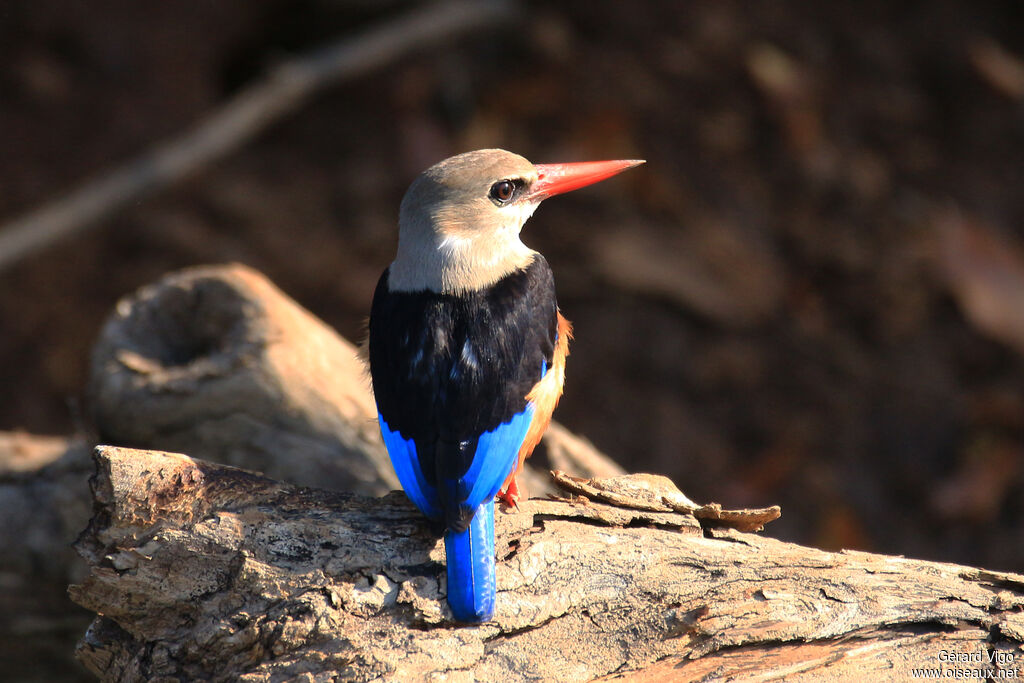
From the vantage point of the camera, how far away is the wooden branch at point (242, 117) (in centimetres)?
504

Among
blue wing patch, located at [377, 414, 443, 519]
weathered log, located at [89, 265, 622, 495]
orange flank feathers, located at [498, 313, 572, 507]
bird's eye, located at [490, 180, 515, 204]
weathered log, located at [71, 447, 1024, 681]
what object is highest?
bird's eye, located at [490, 180, 515, 204]

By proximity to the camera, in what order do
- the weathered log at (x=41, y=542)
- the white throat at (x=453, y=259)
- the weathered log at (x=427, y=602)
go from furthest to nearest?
the weathered log at (x=41, y=542), the white throat at (x=453, y=259), the weathered log at (x=427, y=602)

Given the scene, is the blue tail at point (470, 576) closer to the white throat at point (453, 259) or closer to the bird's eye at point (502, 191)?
the white throat at point (453, 259)

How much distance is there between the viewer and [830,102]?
5.63 m

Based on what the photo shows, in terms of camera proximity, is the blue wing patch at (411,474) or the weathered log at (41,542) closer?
the blue wing patch at (411,474)

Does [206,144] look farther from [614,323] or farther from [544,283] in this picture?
[544,283]

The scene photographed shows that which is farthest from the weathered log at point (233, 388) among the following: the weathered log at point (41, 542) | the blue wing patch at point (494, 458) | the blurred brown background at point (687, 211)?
the blurred brown background at point (687, 211)

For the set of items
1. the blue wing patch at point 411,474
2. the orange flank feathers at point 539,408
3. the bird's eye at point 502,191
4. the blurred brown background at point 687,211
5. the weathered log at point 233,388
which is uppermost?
the blurred brown background at point 687,211

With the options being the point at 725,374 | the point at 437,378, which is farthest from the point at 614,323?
the point at 437,378

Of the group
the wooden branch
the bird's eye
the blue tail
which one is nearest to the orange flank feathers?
the blue tail

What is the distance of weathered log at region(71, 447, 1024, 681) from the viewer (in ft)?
7.52

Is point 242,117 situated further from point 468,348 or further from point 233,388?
point 468,348

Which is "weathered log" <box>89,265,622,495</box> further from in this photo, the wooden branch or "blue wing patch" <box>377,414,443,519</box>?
the wooden branch

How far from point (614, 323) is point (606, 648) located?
9.90ft
